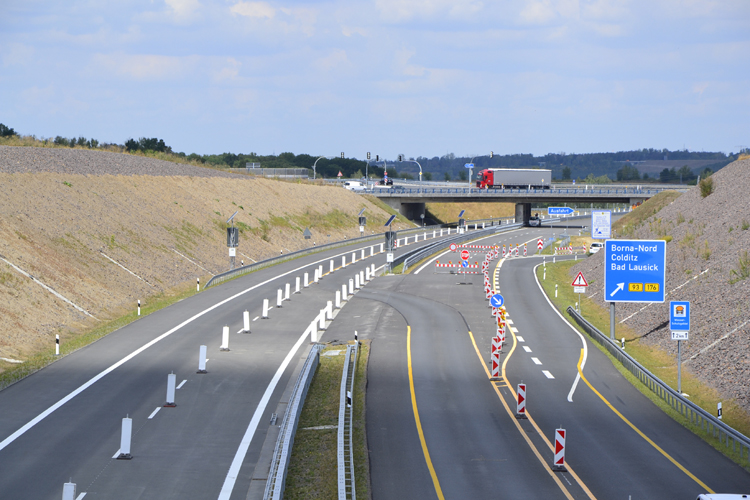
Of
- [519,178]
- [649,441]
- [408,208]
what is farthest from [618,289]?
[519,178]

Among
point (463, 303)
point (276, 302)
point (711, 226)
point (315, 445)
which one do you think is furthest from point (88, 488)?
point (711, 226)

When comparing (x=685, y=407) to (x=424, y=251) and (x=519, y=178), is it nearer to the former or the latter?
(x=424, y=251)

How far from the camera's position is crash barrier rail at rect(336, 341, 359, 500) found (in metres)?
13.5

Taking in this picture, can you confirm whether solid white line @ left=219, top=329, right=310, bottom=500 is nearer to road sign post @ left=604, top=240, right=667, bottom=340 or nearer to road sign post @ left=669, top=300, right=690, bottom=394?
road sign post @ left=669, top=300, right=690, bottom=394

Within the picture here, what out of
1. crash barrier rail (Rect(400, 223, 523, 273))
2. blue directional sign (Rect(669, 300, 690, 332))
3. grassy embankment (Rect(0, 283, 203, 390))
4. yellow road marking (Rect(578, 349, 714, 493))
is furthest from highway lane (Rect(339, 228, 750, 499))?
crash barrier rail (Rect(400, 223, 523, 273))

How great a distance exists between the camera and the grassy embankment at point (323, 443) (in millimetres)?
14711

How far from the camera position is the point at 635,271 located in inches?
1190

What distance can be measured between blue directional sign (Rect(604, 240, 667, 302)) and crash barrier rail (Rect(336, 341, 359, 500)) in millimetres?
11436

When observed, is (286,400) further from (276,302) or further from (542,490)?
(276,302)

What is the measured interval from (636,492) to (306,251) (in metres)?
51.2

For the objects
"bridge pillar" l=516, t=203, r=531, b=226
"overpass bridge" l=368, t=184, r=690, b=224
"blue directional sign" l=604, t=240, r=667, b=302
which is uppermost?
"overpass bridge" l=368, t=184, r=690, b=224

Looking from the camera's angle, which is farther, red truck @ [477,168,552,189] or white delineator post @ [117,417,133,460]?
red truck @ [477,168,552,189]

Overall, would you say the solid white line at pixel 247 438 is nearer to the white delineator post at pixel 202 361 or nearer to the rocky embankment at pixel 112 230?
the white delineator post at pixel 202 361

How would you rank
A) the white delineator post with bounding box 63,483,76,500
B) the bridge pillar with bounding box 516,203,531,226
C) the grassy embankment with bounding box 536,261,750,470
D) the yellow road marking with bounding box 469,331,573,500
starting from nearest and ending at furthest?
the white delineator post with bounding box 63,483,76,500 < the yellow road marking with bounding box 469,331,573,500 < the grassy embankment with bounding box 536,261,750,470 < the bridge pillar with bounding box 516,203,531,226
